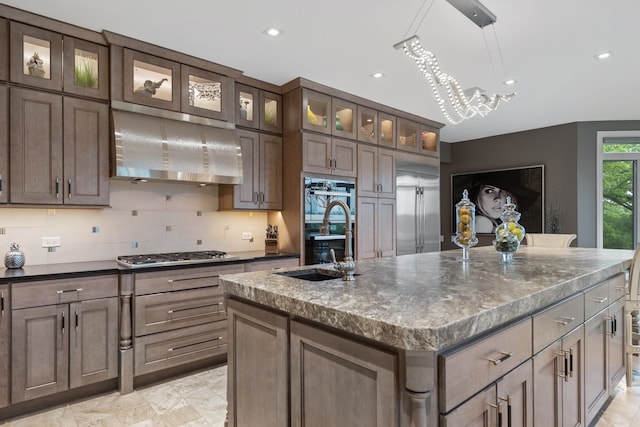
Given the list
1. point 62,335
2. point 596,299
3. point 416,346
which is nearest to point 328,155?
point 596,299

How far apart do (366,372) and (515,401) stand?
0.65m

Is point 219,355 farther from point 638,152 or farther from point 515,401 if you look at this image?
point 638,152

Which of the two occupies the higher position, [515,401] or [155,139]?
[155,139]

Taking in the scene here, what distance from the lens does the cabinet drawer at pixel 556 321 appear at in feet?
4.79

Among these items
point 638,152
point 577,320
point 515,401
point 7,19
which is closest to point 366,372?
point 515,401

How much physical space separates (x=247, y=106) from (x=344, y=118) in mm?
1160

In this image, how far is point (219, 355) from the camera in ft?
10.6

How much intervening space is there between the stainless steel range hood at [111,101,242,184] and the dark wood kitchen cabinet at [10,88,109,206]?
5.8 inches

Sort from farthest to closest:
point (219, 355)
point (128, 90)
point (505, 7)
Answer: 1. point (219, 355)
2. point (128, 90)
3. point (505, 7)

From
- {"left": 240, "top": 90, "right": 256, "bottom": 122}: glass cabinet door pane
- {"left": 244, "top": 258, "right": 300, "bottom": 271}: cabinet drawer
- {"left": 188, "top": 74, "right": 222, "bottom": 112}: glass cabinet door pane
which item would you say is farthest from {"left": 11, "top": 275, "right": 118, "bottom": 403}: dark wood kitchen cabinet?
{"left": 240, "top": 90, "right": 256, "bottom": 122}: glass cabinet door pane

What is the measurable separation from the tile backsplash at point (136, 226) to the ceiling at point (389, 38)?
1315mm

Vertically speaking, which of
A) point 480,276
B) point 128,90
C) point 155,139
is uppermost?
point 128,90

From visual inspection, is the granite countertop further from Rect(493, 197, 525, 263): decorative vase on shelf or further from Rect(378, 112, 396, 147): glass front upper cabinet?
Rect(378, 112, 396, 147): glass front upper cabinet

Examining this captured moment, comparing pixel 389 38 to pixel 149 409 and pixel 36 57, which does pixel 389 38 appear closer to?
pixel 36 57
